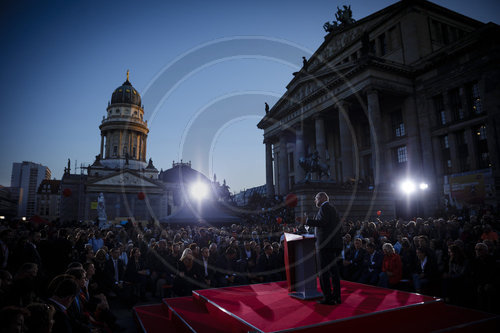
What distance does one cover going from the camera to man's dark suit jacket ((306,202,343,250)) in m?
5.52

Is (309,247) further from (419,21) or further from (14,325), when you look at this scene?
(419,21)

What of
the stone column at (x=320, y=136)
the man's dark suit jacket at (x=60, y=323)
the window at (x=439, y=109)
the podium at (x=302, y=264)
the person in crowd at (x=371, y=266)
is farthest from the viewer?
the stone column at (x=320, y=136)

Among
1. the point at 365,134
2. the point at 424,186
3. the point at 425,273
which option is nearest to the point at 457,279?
the point at 425,273

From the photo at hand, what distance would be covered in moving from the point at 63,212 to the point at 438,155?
65859 millimetres

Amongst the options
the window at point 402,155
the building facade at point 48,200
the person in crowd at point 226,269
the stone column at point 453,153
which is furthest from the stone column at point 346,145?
the building facade at point 48,200

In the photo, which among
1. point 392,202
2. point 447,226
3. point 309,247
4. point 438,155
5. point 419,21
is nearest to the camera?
point 309,247

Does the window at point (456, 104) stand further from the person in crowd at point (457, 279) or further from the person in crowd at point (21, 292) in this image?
the person in crowd at point (21, 292)

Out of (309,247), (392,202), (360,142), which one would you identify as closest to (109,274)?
(309,247)

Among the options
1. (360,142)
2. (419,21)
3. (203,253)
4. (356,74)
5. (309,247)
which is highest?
(419,21)

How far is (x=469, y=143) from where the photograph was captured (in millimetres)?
25562

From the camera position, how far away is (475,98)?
25625mm

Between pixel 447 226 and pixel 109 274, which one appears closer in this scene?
pixel 109 274

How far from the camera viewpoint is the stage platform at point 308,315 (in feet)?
15.2

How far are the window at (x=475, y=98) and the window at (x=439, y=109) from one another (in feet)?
8.31
